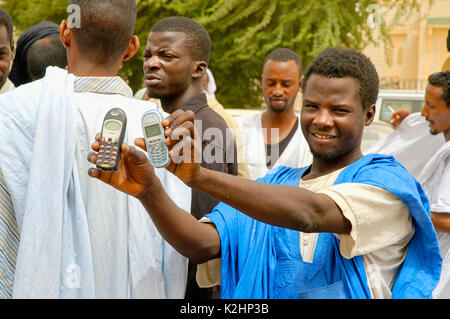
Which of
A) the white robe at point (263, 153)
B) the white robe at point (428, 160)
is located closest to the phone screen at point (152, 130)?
the white robe at point (428, 160)

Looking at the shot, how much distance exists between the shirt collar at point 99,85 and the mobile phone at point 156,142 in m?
0.49

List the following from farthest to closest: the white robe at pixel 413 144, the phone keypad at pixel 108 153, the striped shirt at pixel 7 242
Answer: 1. the white robe at pixel 413 144
2. the striped shirt at pixel 7 242
3. the phone keypad at pixel 108 153

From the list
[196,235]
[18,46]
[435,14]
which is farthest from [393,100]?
[435,14]

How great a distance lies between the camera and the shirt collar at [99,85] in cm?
219

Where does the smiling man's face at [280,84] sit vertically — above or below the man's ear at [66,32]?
below

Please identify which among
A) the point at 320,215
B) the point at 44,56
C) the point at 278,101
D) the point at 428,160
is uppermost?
the point at 44,56

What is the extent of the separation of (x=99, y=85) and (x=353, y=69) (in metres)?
0.97

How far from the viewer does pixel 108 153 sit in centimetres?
177

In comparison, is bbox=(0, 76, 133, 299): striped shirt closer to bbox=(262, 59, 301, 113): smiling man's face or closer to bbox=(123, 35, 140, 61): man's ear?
bbox=(123, 35, 140, 61): man's ear

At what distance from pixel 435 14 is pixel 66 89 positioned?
22244 millimetres

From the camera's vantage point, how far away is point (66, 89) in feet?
6.77

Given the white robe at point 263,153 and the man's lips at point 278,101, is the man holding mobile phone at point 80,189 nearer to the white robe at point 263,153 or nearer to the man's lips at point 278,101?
the white robe at point 263,153

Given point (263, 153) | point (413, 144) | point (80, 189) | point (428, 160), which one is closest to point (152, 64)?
point (80, 189)

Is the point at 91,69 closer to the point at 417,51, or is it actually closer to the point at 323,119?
the point at 323,119
